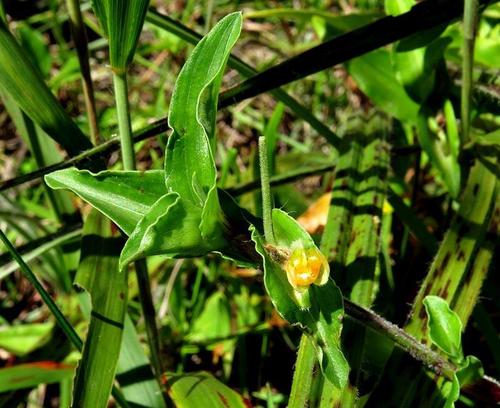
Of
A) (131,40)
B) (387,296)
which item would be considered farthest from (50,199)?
(387,296)

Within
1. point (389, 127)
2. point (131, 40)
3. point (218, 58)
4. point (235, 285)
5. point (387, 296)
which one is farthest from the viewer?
point (235, 285)

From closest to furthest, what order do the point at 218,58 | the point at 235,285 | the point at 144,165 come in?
the point at 218,58
the point at 235,285
the point at 144,165

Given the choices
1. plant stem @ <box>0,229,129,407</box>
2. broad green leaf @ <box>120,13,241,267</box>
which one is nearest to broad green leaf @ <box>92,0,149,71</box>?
broad green leaf @ <box>120,13,241,267</box>

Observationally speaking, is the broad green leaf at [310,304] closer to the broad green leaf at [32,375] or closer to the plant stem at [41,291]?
the plant stem at [41,291]

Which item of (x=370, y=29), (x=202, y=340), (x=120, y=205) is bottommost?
(x=202, y=340)

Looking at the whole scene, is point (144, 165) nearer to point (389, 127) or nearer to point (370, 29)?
point (389, 127)

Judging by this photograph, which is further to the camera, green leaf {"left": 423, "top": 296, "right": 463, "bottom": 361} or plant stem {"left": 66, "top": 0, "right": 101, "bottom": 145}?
plant stem {"left": 66, "top": 0, "right": 101, "bottom": 145}

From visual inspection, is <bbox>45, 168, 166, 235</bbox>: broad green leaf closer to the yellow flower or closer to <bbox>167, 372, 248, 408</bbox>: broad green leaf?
the yellow flower
